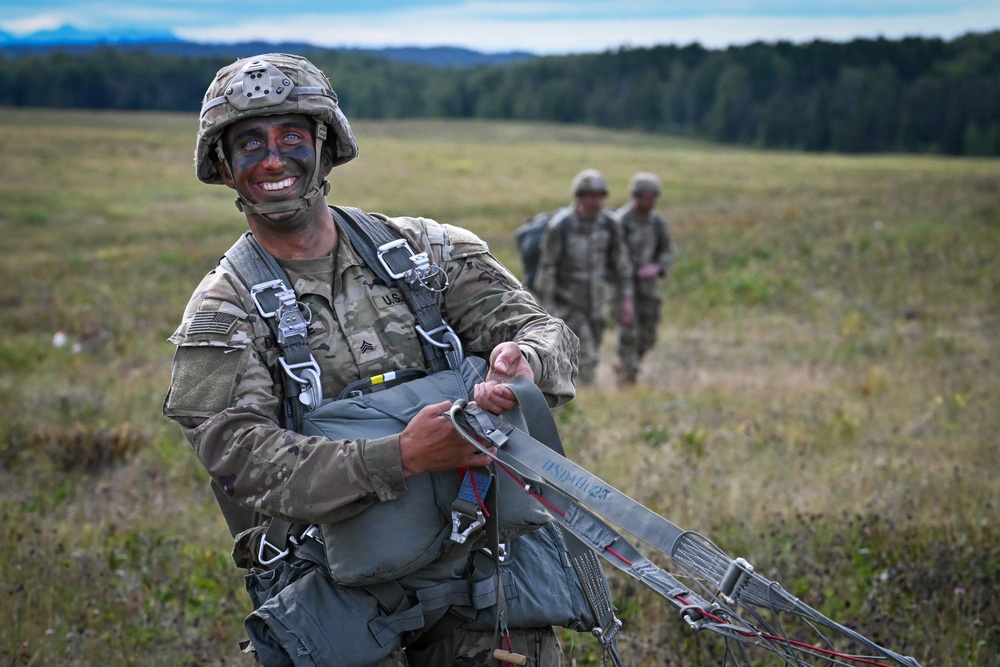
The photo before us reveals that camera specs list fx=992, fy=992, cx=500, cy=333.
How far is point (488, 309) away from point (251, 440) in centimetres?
88

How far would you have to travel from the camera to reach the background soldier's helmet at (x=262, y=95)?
285 cm

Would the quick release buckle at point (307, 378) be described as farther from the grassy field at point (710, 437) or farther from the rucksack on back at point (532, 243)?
the rucksack on back at point (532, 243)

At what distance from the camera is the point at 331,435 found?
2691 millimetres

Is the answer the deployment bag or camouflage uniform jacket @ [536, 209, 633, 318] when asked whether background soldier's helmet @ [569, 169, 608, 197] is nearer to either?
camouflage uniform jacket @ [536, 209, 633, 318]

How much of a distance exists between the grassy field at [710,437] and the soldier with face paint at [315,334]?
2056 millimetres

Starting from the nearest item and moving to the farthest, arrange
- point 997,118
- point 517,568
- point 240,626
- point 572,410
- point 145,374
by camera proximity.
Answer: point 517,568
point 240,626
point 572,410
point 145,374
point 997,118

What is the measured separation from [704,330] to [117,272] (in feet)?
39.8

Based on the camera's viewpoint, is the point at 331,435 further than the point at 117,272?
No

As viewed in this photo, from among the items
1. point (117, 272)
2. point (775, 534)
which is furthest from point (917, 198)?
point (775, 534)

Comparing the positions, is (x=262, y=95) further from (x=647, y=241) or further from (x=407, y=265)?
(x=647, y=241)

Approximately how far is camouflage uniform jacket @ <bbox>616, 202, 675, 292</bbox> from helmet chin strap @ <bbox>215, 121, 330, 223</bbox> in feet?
28.3

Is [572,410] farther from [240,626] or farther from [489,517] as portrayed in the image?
[489,517]

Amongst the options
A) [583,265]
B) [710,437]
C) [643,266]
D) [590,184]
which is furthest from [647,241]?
[710,437]

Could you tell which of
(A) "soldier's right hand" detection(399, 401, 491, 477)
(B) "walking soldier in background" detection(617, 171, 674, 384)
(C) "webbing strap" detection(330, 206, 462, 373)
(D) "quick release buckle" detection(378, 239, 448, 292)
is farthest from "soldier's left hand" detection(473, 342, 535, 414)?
(B) "walking soldier in background" detection(617, 171, 674, 384)
